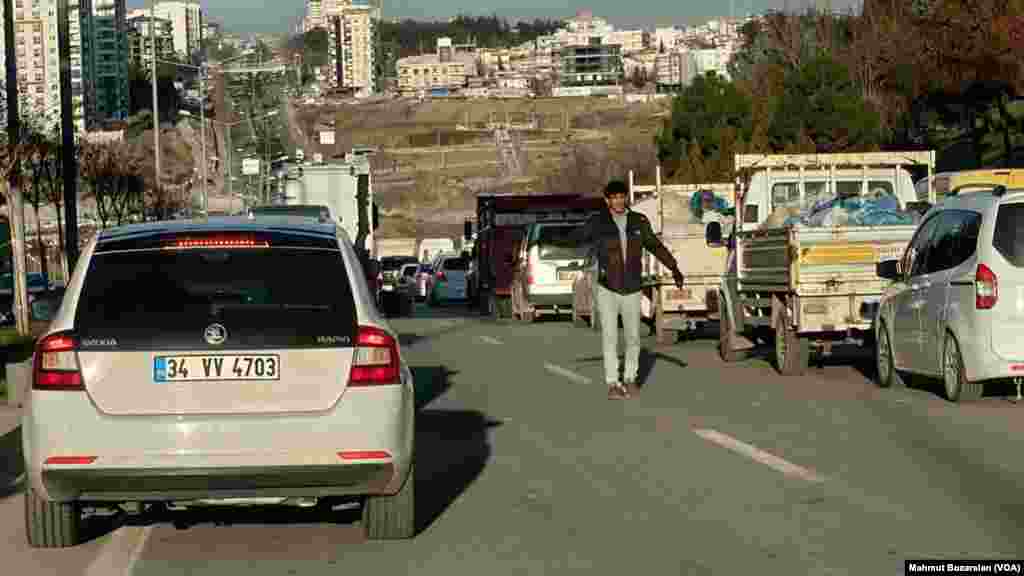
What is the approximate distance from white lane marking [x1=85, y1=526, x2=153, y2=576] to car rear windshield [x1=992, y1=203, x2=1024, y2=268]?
8.25 m

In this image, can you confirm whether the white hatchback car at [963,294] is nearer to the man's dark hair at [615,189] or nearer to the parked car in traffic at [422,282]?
the man's dark hair at [615,189]

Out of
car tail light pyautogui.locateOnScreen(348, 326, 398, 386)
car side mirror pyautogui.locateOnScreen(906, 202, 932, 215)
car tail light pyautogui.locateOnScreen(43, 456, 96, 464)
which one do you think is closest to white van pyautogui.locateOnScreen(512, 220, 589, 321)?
car side mirror pyautogui.locateOnScreen(906, 202, 932, 215)

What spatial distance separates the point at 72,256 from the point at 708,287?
1090cm

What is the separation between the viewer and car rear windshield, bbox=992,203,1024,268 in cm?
1559

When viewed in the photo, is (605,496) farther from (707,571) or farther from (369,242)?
(369,242)

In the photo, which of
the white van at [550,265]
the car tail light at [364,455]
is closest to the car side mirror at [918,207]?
the car tail light at [364,455]

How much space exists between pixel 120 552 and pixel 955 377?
28.9 ft

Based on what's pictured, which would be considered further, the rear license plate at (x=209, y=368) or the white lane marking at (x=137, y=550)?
the white lane marking at (x=137, y=550)

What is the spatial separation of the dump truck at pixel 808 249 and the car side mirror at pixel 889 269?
1344mm

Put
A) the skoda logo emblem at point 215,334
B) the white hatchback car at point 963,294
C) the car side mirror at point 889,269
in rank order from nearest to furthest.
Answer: the skoda logo emblem at point 215,334, the white hatchback car at point 963,294, the car side mirror at point 889,269

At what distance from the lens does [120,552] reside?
31.7 ft

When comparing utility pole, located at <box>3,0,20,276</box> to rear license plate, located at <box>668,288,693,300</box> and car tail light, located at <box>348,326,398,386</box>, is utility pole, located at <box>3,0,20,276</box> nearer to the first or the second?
rear license plate, located at <box>668,288,693,300</box>

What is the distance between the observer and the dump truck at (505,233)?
135 feet

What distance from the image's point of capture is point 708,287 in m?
27.0
